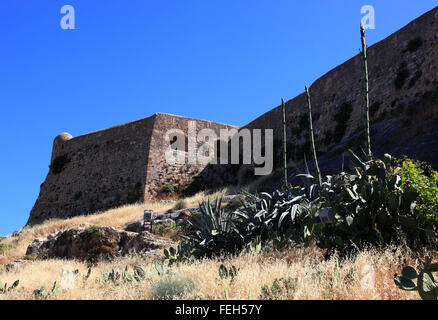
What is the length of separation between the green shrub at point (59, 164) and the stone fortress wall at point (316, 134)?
→ 73 mm

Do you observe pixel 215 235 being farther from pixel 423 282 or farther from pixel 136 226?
pixel 136 226

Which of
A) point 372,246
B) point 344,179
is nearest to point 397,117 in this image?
point 344,179

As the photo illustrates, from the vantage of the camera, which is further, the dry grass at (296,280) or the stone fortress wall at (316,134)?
the stone fortress wall at (316,134)

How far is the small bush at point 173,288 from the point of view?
154 inches

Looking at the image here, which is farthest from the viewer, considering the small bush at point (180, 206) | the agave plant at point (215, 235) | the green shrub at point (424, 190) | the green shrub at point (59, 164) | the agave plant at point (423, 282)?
the green shrub at point (59, 164)

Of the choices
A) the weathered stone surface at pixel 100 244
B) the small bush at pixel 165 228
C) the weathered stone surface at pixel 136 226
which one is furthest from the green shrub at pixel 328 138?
the weathered stone surface at pixel 100 244

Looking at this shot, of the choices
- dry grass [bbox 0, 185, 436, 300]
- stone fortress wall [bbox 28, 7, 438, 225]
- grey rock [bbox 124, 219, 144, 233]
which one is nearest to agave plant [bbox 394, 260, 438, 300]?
dry grass [bbox 0, 185, 436, 300]

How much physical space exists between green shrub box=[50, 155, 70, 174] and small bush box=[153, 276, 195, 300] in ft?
78.7

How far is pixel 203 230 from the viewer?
7.18m

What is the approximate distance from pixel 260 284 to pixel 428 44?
13.5 meters

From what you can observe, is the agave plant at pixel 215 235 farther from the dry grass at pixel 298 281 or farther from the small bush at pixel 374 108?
the small bush at pixel 374 108

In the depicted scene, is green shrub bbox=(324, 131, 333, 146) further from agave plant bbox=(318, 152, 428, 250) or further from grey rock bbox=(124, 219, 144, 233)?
agave plant bbox=(318, 152, 428, 250)

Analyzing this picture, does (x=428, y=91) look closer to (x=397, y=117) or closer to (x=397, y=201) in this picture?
(x=397, y=117)

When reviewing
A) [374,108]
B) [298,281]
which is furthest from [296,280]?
[374,108]
